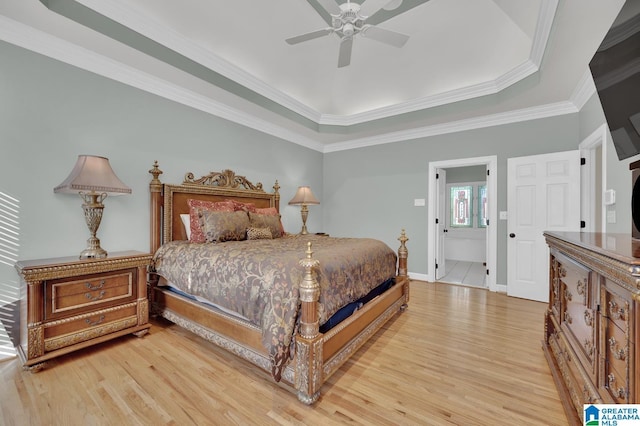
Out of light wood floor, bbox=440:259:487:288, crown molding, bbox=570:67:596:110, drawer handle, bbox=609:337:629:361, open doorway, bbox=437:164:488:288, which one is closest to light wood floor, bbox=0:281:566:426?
drawer handle, bbox=609:337:629:361

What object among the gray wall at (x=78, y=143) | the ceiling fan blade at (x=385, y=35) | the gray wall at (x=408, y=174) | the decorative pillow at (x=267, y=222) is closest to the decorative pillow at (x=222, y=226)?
the decorative pillow at (x=267, y=222)

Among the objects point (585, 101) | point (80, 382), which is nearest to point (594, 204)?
point (585, 101)

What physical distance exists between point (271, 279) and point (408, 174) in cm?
377

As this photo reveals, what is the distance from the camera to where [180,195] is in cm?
331

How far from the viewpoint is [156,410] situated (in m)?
1.55

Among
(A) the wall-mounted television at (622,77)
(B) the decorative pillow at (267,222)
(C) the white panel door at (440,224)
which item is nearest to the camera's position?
(A) the wall-mounted television at (622,77)

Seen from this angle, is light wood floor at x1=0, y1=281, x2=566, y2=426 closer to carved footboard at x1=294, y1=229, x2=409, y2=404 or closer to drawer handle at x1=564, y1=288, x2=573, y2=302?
carved footboard at x1=294, y1=229, x2=409, y2=404

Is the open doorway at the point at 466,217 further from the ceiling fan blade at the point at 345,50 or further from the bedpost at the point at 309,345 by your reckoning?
the bedpost at the point at 309,345

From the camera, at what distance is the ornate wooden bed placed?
1645 millimetres

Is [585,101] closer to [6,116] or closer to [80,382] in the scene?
[80,382]

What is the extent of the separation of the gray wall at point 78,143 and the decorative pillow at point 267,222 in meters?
1.00

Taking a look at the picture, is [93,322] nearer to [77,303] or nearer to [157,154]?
[77,303]

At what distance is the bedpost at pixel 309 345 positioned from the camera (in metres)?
1.60

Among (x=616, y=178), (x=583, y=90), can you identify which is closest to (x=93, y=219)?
(x=616, y=178)
